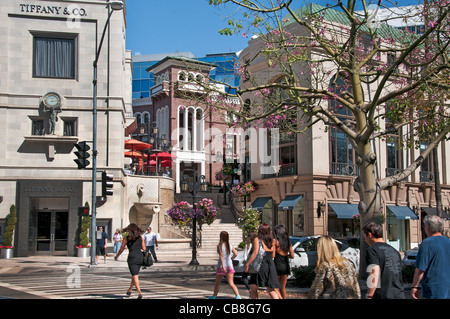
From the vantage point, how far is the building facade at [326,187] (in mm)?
29625

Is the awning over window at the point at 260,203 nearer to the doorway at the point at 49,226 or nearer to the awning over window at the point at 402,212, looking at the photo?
the awning over window at the point at 402,212

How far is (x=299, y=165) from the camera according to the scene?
30391mm

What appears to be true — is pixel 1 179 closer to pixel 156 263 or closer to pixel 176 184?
pixel 156 263

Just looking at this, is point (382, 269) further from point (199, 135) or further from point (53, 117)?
point (199, 135)

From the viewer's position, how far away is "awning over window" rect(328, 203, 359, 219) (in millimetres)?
29516

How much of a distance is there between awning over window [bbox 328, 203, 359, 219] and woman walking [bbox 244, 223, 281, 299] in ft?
66.1

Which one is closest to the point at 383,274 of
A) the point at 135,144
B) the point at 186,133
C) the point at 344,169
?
the point at 344,169

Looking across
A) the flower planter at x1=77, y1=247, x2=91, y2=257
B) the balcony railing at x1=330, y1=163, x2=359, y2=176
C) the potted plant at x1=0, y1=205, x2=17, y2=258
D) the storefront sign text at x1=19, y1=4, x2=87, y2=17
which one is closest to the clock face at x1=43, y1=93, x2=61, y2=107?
the storefront sign text at x1=19, y1=4, x2=87, y2=17

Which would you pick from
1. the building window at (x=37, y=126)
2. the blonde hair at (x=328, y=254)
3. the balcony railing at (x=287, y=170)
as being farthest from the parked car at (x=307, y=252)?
the building window at (x=37, y=126)

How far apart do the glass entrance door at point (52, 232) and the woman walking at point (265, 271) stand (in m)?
20.4

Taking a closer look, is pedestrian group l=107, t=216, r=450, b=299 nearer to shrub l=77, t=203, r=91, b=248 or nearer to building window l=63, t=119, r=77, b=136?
shrub l=77, t=203, r=91, b=248

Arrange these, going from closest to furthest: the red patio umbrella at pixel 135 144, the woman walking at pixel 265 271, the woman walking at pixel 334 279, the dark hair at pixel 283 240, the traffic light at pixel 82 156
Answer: the woman walking at pixel 334 279 < the woman walking at pixel 265 271 < the dark hair at pixel 283 240 < the traffic light at pixel 82 156 < the red patio umbrella at pixel 135 144

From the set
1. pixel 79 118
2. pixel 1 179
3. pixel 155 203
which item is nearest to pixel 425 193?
pixel 155 203

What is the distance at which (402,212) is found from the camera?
33.6 m
